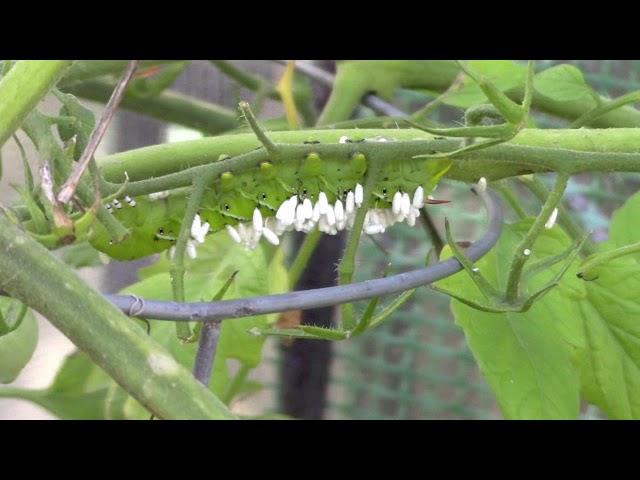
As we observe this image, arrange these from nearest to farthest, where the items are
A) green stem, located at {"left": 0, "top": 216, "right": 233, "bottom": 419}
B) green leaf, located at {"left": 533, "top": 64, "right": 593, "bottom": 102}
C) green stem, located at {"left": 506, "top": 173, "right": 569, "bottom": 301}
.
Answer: green stem, located at {"left": 0, "top": 216, "right": 233, "bottom": 419}, green stem, located at {"left": 506, "top": 173, "right": 569, "bottom": 301}, green leaf, located at {"left": 533, "top": 64, "right": 593, "bottom": 102}

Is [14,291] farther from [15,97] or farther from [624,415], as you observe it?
[624,415]

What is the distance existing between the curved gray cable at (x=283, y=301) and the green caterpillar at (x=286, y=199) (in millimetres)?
37

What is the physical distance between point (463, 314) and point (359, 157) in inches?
3.2

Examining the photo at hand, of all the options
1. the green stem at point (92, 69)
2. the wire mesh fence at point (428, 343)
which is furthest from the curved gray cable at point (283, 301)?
the wire mesh fence at point (428, 343)

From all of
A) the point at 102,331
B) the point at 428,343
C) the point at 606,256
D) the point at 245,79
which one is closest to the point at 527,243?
the point at 606,256

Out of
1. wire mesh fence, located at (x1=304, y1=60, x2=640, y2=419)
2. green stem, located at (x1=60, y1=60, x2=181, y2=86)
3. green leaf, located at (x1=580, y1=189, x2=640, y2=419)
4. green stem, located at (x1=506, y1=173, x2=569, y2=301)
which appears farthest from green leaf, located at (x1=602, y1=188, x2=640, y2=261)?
wire mesh fence, located at (x1=304, y1=60, x2=640, y2=419)

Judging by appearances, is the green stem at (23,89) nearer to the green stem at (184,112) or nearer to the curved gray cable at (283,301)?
the curved gray cable at (283,301)

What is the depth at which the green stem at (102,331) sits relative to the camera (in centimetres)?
18

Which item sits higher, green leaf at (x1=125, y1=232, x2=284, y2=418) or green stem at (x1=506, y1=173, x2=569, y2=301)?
green stem at (x1=506, y1=173, x2=569, y2=301)

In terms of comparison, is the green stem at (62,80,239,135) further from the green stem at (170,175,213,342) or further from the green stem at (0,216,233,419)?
the green stem at (0,216,233,419)

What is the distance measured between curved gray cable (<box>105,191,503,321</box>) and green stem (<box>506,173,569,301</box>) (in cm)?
→ 2

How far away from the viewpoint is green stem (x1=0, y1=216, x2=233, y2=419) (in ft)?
0.60

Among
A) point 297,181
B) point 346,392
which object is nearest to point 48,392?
point 297,181
